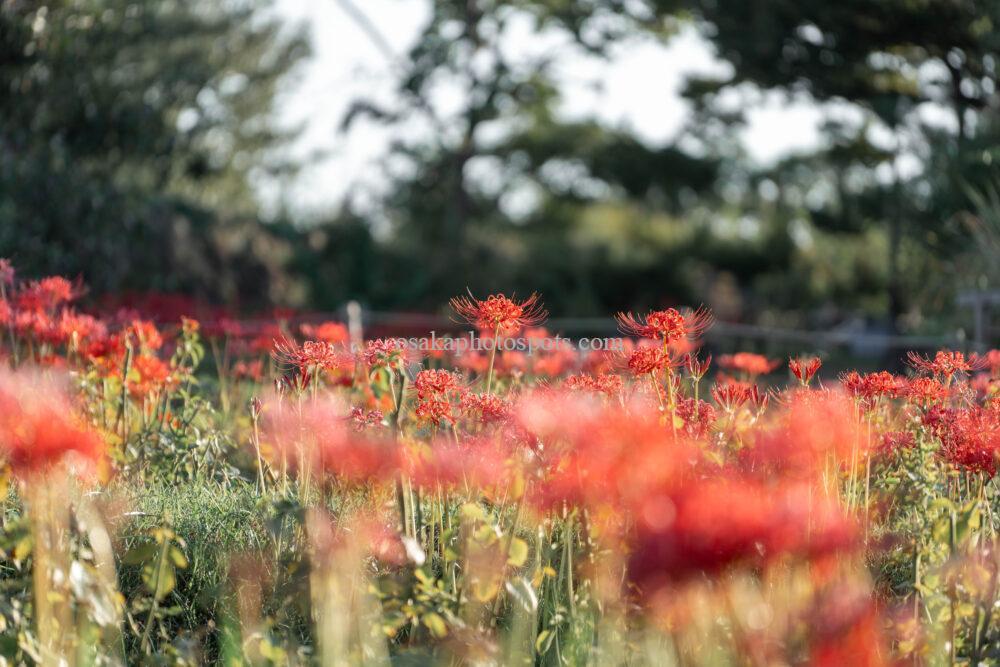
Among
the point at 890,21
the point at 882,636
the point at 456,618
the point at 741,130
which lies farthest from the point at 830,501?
the point at 741,130

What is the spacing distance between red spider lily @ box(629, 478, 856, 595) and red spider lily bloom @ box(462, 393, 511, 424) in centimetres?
73

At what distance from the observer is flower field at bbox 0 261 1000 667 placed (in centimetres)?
197

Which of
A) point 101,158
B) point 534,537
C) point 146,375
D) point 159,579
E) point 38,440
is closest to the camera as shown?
point 38,440

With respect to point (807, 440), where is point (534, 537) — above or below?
below

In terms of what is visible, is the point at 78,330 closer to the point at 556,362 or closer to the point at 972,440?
the point at 556,362

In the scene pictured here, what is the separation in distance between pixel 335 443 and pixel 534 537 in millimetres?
660

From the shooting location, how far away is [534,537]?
2828mm

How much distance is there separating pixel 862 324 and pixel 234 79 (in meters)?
13.8

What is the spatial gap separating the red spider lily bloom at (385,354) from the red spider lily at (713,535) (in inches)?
27.9

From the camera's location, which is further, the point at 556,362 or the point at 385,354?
the point at 556,362

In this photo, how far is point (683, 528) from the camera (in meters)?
1.80

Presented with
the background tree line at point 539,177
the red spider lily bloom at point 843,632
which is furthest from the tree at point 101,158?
the red spider lily bloom at point 843,632

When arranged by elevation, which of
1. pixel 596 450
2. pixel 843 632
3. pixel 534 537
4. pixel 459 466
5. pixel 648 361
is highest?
pixel 648 361

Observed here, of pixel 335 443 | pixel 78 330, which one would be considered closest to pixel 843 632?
pixel 335 443
